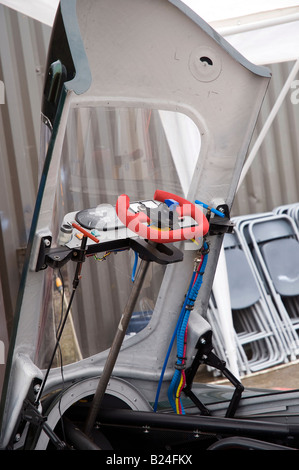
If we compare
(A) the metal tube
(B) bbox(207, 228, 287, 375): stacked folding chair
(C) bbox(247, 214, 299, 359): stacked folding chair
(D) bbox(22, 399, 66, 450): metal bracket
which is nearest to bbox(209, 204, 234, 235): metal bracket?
(A) the metal tube

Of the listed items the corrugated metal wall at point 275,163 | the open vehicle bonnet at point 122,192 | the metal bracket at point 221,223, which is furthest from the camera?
the corrugated metal wall at point 275,163

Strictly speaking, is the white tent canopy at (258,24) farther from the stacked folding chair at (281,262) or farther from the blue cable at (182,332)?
the blue cable at (182,332)

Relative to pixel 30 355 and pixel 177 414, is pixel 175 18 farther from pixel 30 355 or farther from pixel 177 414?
pixel 177 414

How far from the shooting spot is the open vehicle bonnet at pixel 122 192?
1906 mm

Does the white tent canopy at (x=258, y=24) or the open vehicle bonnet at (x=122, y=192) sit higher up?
the white tent canopy at (x=258, y=24)

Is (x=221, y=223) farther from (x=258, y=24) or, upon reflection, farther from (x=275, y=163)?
(x=275, y=163)

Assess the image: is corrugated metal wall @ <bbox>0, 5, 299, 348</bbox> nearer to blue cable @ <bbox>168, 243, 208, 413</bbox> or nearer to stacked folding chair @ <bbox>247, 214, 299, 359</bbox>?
blue cable @ <bbox>168, 243, 208, 413</bbox>

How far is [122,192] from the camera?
2260 mm

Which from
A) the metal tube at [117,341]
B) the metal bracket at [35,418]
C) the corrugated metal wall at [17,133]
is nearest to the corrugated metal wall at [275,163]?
the corrugated metal wall at [17,133]

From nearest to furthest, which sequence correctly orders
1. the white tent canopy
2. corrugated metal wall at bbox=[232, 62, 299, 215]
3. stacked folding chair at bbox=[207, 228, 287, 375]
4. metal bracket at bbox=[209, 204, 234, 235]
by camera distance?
1. metal bracket at bbox=[209, 204, 234, 235]
2. the white tent canopy
3. stacked folding chair at bbox=[207, 228, 287, 375]
4. corrugated metal wall at bbox=[232, 62, 299, 215]

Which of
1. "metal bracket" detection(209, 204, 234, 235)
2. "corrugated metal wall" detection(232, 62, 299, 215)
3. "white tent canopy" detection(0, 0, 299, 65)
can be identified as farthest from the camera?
"corrugated metal wall" detection(232, 62, 299, 215)

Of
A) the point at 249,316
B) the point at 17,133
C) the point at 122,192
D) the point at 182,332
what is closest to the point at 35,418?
the point at 182,332

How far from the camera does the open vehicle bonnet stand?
1906 mm
